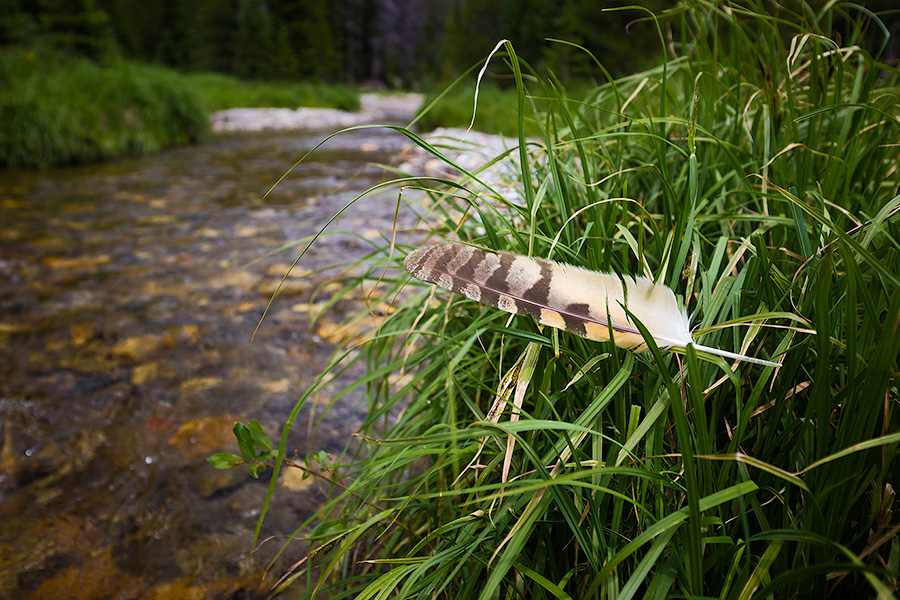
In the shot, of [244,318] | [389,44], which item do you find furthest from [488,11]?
[244,318]

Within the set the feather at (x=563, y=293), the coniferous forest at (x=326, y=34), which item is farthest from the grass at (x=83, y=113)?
the feather at (x=563, y=293)

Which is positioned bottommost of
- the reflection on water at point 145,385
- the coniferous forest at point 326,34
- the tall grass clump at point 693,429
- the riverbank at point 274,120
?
the reflection on water at point 145,385

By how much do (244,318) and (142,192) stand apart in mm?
3673

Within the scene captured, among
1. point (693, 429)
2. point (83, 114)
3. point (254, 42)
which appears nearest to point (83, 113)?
point (83, 114)

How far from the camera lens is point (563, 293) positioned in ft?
2.97

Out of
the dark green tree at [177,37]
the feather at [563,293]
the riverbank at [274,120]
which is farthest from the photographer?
the dark green tree at [177,37]

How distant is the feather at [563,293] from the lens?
875 mm

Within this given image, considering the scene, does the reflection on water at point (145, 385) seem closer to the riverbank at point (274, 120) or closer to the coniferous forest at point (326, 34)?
the riverbank at point (274, 120)

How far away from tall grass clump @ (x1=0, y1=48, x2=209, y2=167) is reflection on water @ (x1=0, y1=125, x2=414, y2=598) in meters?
2.24

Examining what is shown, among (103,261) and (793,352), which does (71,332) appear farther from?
(793,352)

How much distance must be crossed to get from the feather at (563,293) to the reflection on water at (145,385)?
3.28 ft

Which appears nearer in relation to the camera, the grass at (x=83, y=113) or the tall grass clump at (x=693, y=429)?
the tall grass clump at (x=693, y=429)

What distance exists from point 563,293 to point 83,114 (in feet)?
28.4

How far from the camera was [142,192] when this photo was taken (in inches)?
218
